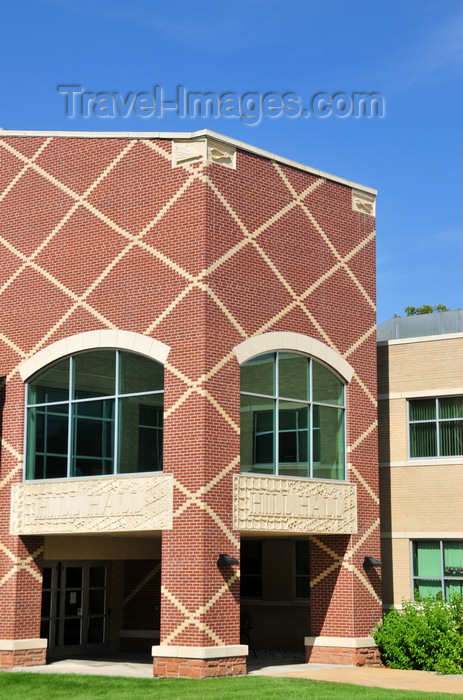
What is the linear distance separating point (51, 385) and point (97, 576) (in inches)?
280

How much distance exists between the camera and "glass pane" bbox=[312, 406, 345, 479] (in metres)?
25.7

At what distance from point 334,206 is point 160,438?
8138 mm

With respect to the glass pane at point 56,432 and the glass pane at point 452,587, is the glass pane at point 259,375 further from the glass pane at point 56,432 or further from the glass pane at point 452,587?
the glass pane at point 452,587

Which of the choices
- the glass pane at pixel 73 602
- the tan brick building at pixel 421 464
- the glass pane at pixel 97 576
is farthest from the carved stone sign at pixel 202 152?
the glass pane at pixel 73 602

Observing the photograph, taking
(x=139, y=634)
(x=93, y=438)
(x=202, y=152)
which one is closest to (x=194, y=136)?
(x=202, y=152)

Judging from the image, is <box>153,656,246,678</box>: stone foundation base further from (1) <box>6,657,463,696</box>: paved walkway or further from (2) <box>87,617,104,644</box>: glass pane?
(2) <box>87,617,104,644</box>: glass pane

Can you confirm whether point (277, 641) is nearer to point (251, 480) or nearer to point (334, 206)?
point (251, 480)

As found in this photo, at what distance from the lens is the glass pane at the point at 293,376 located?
25.2 metres

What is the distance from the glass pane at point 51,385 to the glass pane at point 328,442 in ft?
20.2

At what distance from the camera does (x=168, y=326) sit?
23797mm

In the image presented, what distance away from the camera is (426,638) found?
82.2 feet

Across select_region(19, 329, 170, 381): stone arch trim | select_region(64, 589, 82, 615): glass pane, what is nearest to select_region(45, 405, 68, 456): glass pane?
select_region(19, 329, 170, 381): stone arch trim

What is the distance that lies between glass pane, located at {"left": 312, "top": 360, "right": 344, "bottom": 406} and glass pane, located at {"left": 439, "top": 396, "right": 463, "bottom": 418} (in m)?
3.56

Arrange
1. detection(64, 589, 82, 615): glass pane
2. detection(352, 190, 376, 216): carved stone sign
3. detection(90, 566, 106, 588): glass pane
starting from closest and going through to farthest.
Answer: detection(352, 190, 376, 216): carved stone sign < detection(64, 589, 82, 615): glass pane < detection(90, 566, 106, 588): glass pane
